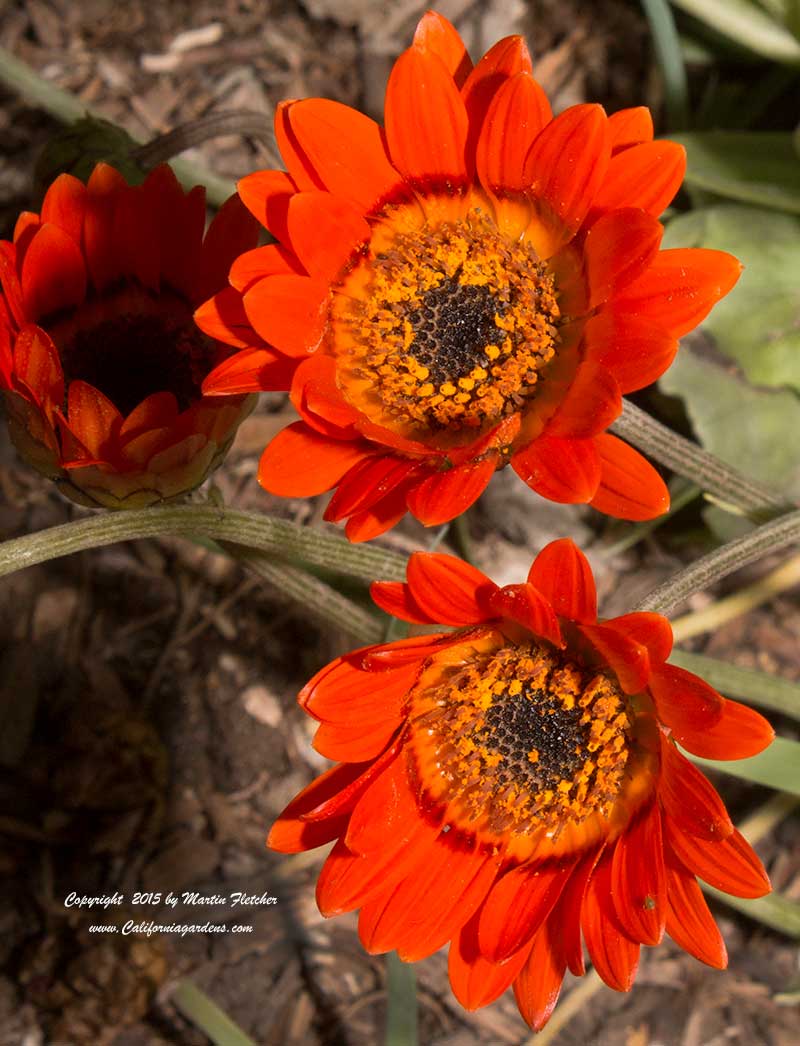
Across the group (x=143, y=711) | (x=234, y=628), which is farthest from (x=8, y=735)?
(x=234, y=628)

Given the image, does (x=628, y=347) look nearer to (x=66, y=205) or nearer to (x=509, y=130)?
(x=509, y=130)

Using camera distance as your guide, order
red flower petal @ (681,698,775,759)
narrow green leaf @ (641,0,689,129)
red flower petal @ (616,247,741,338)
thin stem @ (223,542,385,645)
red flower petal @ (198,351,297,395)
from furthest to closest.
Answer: narrow green leaf @ (641,0,689,129)
thin stem @ (223,542,385,645)
red flower petal @ (198,351,297,395)
red flower petal @ (616,247,741,338)
red flower petal @ (681,698,775,759)

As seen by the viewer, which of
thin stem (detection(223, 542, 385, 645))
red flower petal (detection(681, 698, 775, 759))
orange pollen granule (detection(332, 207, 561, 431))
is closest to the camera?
red flower petal (detection(681, 698, 775, 759))

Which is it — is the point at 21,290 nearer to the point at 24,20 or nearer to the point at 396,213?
the point at 396,213

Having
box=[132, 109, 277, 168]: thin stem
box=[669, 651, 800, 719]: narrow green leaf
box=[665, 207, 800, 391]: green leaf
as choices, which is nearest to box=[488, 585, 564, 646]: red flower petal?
box=[669, 651, 800, 719]: narrow green leaf

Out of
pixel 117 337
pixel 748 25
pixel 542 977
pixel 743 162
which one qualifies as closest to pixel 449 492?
pixel 542 977

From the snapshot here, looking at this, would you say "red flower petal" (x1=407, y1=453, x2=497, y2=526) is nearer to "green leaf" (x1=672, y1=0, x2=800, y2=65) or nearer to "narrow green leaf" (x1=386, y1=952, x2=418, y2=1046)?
"narrow green leaf" (x1=386, y1=952, x2=418, y2=1046)

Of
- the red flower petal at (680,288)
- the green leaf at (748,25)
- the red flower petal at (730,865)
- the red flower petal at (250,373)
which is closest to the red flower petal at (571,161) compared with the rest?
the red flower petal at (680,288)

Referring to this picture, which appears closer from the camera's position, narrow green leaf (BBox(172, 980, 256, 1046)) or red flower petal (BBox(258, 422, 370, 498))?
red flower petal (BBox(258, 422, 370, 498))
